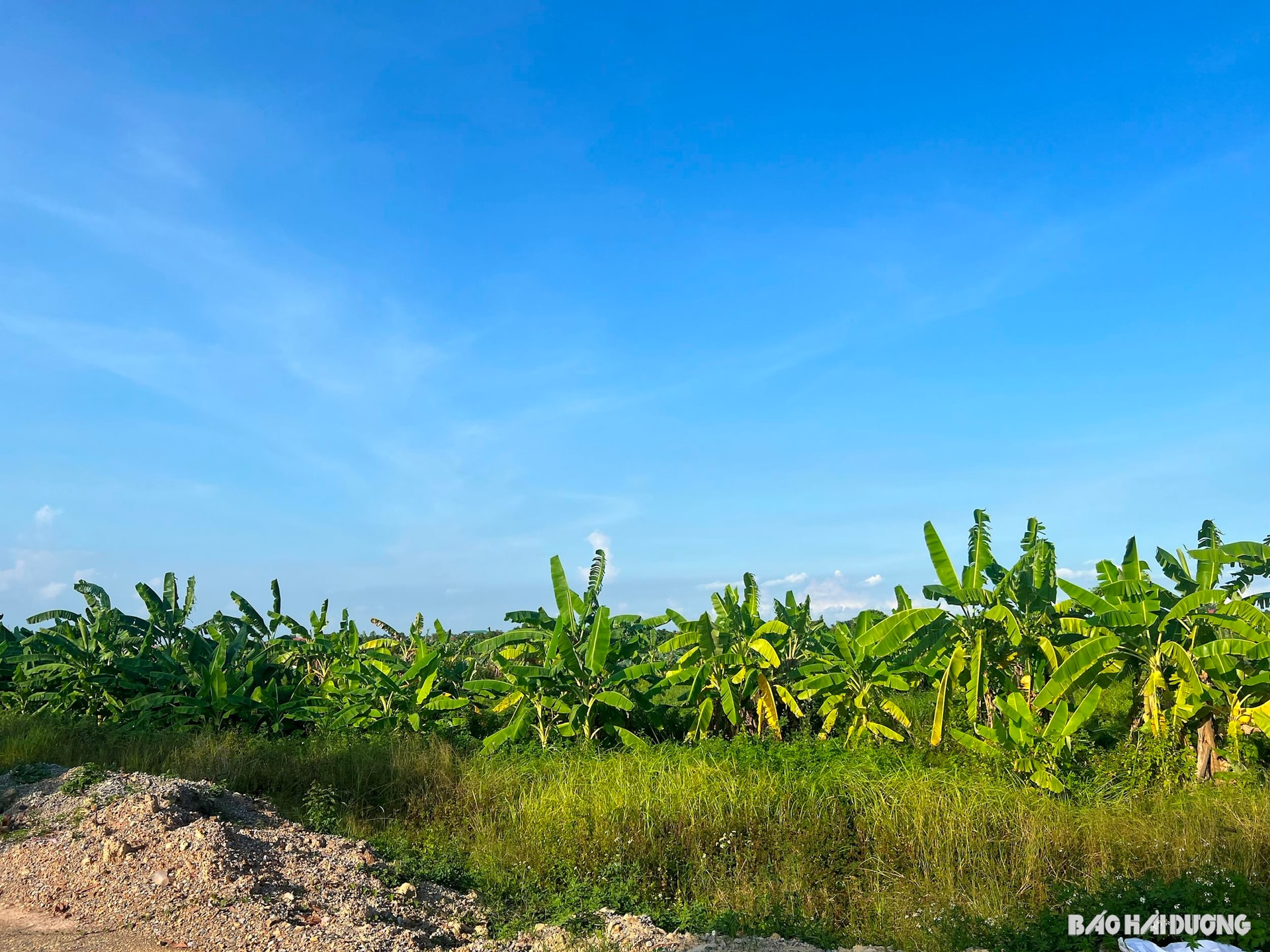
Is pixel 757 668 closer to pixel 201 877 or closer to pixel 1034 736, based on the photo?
pixel 1034 736

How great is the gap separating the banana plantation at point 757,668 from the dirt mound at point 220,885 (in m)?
3.42

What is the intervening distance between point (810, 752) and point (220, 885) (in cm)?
540

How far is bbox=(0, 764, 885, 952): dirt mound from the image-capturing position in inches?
218

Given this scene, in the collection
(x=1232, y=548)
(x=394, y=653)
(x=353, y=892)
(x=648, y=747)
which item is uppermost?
(x=1232, y=548)

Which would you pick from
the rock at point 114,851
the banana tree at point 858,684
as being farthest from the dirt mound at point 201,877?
the banana tree at point 858,684

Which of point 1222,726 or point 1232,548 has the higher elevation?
point 1232,548

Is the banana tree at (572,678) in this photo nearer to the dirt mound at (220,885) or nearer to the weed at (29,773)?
the dirt mound at (220,885)

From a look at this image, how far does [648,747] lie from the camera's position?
9.80 metres

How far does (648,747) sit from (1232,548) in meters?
5.98

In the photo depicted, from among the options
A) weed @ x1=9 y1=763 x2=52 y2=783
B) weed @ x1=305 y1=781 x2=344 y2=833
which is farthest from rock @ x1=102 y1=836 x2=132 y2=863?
weed @ x1=9 y1=763 x2=52 y2=783

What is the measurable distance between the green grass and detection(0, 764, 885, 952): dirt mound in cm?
39

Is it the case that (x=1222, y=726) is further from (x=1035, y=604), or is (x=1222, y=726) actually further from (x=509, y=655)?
(x=509, y=655)

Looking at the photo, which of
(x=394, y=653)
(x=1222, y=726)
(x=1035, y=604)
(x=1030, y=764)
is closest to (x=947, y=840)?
(x=1030, y=764)

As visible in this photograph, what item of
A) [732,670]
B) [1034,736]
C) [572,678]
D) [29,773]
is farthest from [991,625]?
[29,773]
